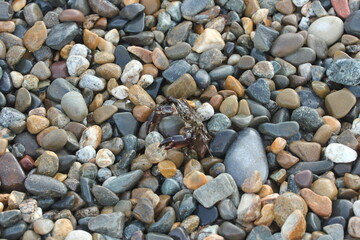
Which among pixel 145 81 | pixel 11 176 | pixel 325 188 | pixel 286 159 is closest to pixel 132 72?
pixel 145 81

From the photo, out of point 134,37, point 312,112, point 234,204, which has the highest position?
point 134,37

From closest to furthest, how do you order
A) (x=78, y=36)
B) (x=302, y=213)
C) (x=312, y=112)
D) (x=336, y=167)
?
(x=302, y=213) < (x=336, y=167) < (x=312, y=112) < (x=78, y=36)

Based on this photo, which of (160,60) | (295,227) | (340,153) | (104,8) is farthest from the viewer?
(104,8)

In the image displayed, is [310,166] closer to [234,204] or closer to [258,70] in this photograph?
[234,204]

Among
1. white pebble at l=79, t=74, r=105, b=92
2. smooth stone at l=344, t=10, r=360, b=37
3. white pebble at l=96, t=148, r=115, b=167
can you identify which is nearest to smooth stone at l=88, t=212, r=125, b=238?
white pebble at l=96, t=148, r=115, b=167

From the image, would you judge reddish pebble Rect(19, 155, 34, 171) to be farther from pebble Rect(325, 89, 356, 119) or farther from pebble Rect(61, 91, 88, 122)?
pebble Rect(325, 89, 356, 119)

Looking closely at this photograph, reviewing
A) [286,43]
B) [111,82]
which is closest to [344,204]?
[286,43]

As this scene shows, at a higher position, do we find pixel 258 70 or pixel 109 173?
pixel 258 70

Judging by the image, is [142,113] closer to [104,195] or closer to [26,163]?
[104,195]
